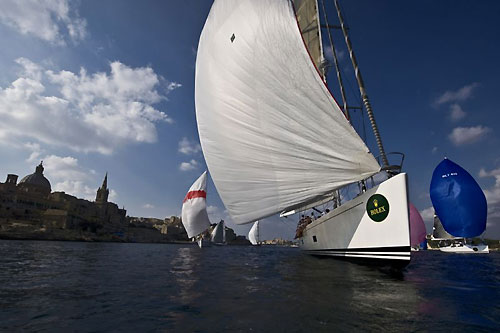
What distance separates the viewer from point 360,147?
787cm

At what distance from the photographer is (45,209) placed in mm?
76375

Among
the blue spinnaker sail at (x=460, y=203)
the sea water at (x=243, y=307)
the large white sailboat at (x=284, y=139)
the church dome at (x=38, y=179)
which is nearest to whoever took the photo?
the sea water at (x=243, y=307)

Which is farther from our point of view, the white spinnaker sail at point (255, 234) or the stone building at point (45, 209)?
the white spinnaker sail at point (255, 234)

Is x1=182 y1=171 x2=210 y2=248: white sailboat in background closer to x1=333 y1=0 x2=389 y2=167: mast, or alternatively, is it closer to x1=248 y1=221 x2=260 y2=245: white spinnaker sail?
x1=333 y1=0 x2=389 y2=167: mast

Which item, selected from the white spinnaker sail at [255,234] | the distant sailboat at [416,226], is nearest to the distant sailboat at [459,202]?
the distant sailboat at [416,226]

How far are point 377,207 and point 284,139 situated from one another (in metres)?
3.79

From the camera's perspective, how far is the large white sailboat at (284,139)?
26.1ft

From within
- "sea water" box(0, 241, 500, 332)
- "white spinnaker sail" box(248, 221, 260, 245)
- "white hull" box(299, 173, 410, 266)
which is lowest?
"white spinnaker sail" box(248, 221, 260, 245)

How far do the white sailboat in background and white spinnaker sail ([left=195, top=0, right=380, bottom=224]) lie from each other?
1042 inches

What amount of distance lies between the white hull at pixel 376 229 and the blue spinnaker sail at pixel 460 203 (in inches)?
873

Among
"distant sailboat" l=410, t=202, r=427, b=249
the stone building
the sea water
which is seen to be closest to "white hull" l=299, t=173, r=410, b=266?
the sea water

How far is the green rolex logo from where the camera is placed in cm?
779

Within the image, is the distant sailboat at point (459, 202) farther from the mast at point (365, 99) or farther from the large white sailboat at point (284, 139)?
the mast at point (365, 99)

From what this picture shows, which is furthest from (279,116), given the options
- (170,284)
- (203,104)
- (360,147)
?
(170,284)
